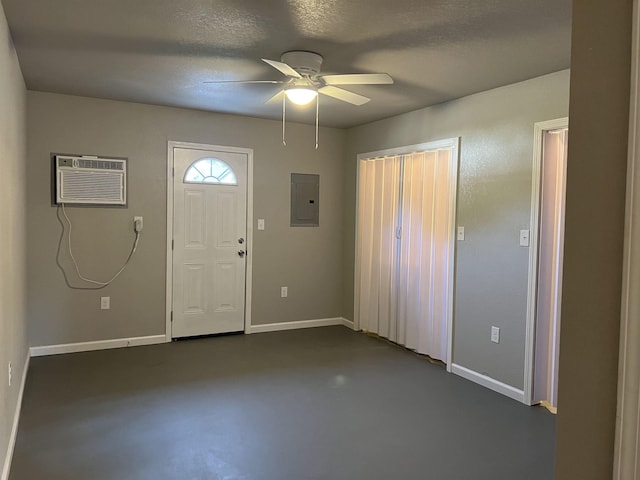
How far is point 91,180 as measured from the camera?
428 centimetres

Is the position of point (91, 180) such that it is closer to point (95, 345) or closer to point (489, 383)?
point (95, 345)

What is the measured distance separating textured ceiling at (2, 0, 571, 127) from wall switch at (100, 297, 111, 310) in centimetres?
196

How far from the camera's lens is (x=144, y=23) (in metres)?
2.52

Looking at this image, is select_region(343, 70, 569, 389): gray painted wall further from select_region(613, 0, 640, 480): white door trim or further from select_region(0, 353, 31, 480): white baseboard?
select_region(0, 353, 31, 480): white baseboard

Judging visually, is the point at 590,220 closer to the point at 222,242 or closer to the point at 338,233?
the point at 222,242

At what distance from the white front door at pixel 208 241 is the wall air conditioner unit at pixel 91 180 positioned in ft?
1.75

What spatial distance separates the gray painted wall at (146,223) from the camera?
163 inches

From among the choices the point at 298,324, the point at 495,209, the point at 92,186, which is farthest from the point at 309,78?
the point at 298,324

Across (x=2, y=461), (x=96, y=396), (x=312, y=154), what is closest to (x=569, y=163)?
(x=2, y=461)

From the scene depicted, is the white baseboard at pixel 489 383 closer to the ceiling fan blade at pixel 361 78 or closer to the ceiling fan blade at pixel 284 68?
the ceiling fan blade at pixel 361 78

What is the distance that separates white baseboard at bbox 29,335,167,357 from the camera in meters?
4.17

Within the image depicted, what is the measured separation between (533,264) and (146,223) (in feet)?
11.6

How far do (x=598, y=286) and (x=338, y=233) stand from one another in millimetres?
5013

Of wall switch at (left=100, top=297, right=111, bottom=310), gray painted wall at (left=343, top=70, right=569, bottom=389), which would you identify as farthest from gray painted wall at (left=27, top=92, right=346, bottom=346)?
gray painted wall at (left=343, top=70, right=569, bottom=389)
